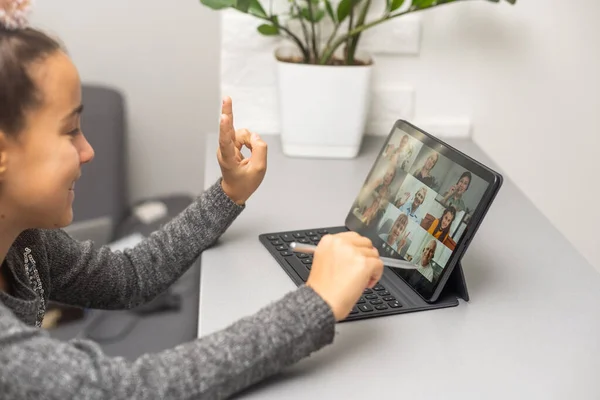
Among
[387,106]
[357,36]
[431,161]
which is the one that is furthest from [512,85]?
[431,161]

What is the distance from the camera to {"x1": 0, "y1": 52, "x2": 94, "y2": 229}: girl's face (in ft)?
2.05

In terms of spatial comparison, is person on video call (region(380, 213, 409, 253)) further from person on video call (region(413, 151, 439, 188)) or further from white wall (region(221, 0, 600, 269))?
white wall (region(221, 0, 600, 269))

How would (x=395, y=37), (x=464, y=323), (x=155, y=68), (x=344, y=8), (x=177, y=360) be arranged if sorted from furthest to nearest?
(x=155, y=68) < (x=395, y=37) < (x=344, y=8) < (x=464, y=323) < (x=177, y=360)

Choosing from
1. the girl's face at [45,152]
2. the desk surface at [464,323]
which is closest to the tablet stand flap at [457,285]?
the desk surface at [464,323]

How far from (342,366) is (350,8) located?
28.4 inches

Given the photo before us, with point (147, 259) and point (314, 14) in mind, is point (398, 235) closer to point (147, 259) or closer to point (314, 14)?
point (147, 259)

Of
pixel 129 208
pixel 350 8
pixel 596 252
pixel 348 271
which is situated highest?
pixel 350 8

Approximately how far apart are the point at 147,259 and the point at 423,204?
356mm

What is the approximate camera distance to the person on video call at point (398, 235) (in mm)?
833

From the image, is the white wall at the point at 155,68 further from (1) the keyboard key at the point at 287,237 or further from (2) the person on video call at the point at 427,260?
(2) the person on video call at the point at 427,260

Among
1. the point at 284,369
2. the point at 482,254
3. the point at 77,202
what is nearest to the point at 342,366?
the point at 284,369

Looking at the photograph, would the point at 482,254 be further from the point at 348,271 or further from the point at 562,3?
the point at 562,3

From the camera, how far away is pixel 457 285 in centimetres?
80

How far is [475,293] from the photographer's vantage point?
812mm
